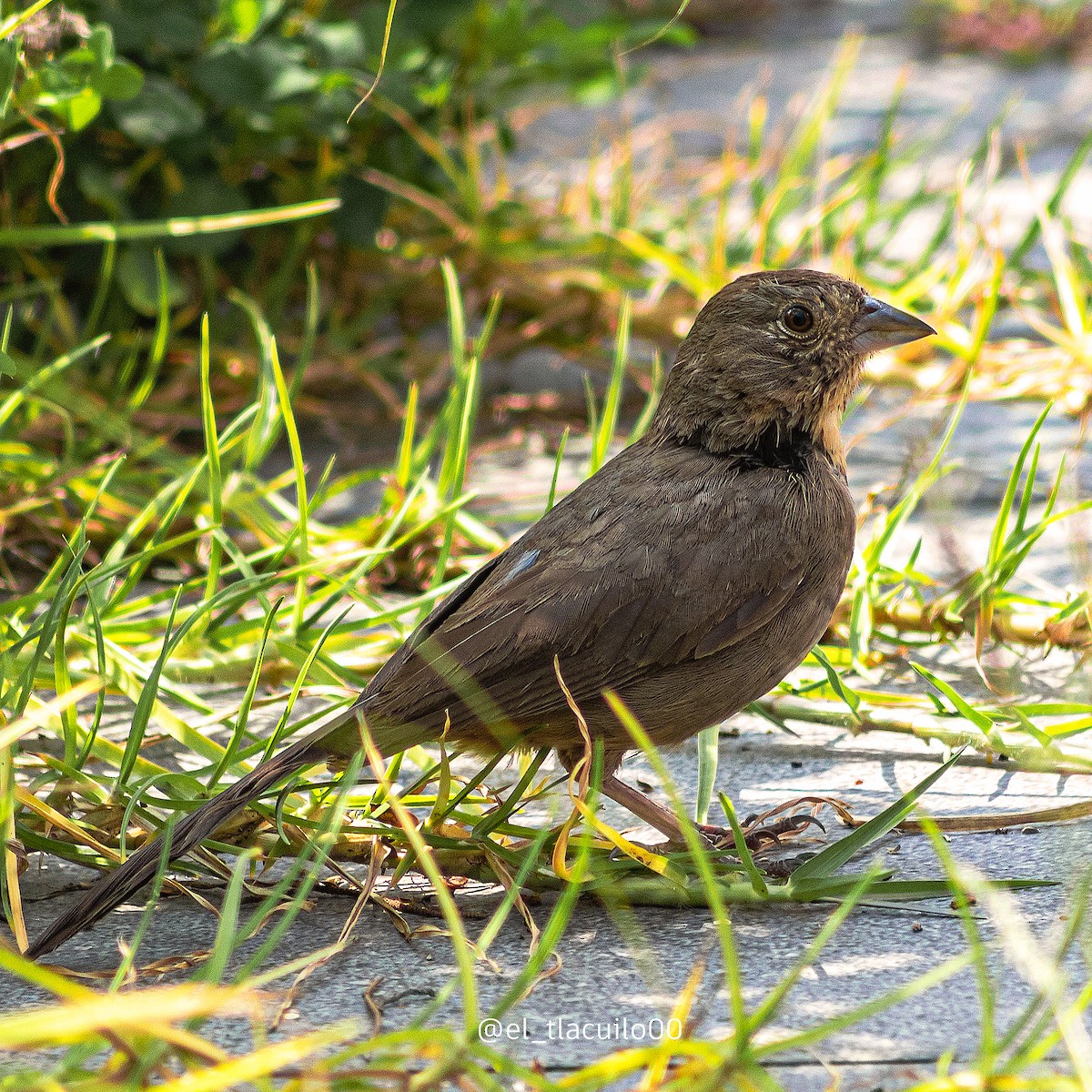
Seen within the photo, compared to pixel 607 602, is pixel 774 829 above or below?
below

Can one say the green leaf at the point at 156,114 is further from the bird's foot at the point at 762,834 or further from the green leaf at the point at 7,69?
the bird's foot at the point at 762,834

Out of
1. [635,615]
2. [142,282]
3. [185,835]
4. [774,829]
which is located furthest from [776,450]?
[142,282]

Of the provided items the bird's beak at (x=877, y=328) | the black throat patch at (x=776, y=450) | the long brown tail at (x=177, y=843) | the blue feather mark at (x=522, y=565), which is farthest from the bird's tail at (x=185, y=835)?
the bird's beak at (x=877, y=328)

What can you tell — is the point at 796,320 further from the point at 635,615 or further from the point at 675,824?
the point at 675,824

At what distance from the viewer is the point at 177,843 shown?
220cm

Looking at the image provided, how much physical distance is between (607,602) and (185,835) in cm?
80

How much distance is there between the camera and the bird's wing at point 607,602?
242 centimetres

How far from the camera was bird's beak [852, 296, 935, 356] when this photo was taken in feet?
9.55

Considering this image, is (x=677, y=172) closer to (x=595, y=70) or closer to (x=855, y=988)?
(x=595, y=70)

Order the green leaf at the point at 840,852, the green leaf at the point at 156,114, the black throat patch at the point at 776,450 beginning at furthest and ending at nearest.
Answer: the green leaf at the point at 156,114 → the black throat patch at the point at 776,450 → the green leaf at the point at 840,852

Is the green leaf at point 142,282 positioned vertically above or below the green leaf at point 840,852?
above

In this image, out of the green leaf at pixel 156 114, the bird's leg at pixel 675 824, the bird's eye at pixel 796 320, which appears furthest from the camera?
the green leaf at pixel 156 114

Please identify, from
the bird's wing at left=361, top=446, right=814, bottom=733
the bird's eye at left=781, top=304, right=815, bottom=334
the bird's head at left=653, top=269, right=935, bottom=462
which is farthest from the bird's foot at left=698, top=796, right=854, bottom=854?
the bird's eye at left=781, top=304, right=815, bottom=334

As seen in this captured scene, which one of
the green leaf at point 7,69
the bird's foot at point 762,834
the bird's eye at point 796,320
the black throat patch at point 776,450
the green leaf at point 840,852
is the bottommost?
the bird's foot at point 762,834
